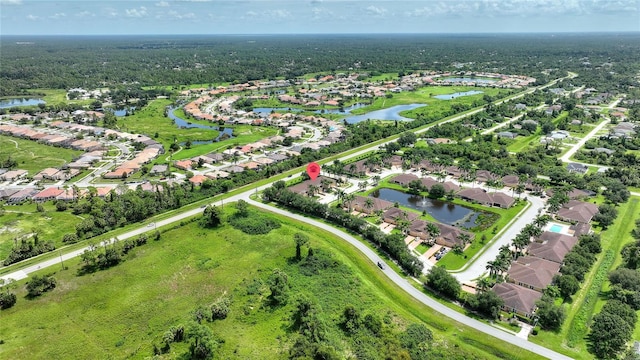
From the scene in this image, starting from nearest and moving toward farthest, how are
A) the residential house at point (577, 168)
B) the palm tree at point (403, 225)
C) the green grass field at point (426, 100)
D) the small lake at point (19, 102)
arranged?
the palm tree at point (403, 225)
the residential house at point (577, 168)
the green grass field at point (426, 100)
the small lake at point (19, 102)

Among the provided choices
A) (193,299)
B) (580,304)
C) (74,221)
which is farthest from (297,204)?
(580,304)

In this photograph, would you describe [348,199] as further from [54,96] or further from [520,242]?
[54,96]

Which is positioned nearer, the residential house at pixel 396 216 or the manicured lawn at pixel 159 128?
the residential house at pixel 396 216

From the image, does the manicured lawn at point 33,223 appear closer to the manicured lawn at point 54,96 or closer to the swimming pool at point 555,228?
the swimming pool at point 555,228

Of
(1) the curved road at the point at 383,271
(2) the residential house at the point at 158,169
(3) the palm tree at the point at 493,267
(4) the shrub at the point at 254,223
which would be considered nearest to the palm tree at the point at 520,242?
(1) the curved road at the point at 383,271

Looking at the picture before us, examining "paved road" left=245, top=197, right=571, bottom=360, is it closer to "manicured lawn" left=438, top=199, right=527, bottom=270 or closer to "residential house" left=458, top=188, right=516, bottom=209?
"manicured lawn" left=438, top=199, right=527, bottom=270

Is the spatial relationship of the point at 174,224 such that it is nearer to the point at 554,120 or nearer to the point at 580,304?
the point at 580,304
